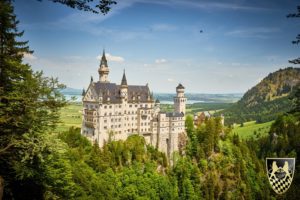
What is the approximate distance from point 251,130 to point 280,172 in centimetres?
10291

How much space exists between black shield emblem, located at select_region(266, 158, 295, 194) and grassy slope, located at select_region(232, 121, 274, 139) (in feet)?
285

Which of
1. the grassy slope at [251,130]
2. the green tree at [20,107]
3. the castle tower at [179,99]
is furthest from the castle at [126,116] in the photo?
the grassy slope at [251,130]

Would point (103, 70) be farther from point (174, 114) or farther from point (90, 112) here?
point (174, 114)

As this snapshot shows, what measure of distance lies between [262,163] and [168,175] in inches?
970

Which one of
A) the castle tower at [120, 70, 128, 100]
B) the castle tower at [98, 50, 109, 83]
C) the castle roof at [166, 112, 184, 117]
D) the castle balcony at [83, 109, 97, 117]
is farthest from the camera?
the castle roof at [166, 112, 184, 117]

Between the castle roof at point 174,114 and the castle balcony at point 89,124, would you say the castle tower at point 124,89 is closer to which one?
the castle balcony at point 89,124

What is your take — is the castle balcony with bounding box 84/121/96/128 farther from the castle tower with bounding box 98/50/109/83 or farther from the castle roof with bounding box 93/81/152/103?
the castle tower with bounding box 98/50/109/83

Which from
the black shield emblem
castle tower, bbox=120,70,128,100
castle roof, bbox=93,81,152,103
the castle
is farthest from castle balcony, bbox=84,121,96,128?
the black shield emblem

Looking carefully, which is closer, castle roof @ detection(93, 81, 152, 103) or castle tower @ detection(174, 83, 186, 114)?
castle roof @ detection(93, 81, 152, 103)

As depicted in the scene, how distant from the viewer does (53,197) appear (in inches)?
966

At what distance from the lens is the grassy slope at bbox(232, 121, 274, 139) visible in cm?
11234

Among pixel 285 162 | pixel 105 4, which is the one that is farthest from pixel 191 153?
pixel 105 4

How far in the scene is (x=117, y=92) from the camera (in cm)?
6575

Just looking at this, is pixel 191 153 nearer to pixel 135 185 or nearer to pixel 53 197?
pixel 135 185
